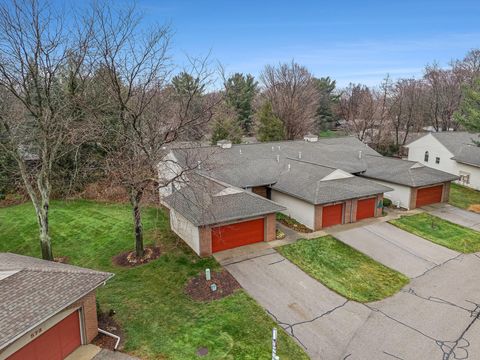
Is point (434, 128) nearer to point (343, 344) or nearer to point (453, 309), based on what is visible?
point (453, 309)

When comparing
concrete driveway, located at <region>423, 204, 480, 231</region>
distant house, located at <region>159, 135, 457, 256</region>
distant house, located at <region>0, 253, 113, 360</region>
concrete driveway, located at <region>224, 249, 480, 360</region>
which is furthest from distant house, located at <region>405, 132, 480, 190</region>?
distant house, located at <region>0, 253, 113, 360</region>

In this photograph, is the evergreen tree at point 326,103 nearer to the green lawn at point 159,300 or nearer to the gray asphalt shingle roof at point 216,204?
the gray asphalt shingle roof at point 216,204

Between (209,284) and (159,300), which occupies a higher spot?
(209,284)

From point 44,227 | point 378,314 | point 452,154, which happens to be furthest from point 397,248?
point 452,154

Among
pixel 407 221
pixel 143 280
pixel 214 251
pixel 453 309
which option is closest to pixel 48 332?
pixel 143 280

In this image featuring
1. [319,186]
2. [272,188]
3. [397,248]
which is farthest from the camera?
[272,188]

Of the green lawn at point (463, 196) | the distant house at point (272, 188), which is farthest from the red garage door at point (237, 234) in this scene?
the green lawn at point (463, 196)

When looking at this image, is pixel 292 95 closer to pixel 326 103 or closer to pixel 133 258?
pixel 326 103
